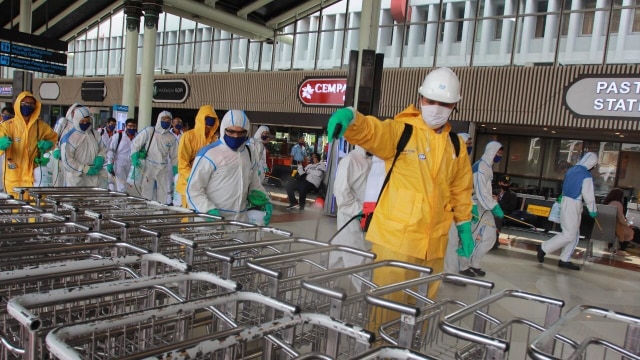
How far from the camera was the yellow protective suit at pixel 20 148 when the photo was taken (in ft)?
17.4

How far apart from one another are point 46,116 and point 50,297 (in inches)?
1056

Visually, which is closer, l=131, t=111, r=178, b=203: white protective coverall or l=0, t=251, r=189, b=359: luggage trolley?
l=0, t=251, r=189, b=359: luggage trolley

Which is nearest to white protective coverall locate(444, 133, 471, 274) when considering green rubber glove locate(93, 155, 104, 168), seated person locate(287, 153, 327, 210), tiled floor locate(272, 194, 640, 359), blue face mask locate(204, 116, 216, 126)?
tiled floor locate(272, 194, 640, 359)

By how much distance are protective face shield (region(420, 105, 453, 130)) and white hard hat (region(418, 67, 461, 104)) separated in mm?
52

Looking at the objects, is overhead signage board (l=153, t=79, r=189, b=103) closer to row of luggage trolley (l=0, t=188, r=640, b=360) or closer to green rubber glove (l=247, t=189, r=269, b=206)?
green rubber glove (l=247, t=189, r=269, b=206)

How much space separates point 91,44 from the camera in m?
22.5

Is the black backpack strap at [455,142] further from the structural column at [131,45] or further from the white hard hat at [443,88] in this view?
the structural column at [131,45]

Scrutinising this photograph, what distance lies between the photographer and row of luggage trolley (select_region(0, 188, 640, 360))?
122cm

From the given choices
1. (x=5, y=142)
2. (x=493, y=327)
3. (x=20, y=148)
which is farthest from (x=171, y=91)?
(x=493, y=327)

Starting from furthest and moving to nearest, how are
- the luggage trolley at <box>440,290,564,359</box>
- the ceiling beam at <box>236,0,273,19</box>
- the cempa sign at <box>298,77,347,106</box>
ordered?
1. the ceiling beam at <box>236,0,273,19</box>
2. the cempa sign at <box>298,77,347,106</box>
3. the luggage trolley at <box>440,290,564,359</box>

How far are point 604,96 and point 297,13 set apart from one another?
31.4ft

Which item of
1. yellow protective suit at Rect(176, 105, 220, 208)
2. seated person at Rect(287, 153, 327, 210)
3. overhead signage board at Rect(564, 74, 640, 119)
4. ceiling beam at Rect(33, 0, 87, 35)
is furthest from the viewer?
ceiling beam at Rect(33, 0, 87, 35)

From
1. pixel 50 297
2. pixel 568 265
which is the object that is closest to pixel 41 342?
pixel 50 297

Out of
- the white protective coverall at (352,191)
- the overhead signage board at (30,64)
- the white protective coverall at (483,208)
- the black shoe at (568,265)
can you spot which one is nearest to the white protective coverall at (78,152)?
the white protective coverall at (352,191)
